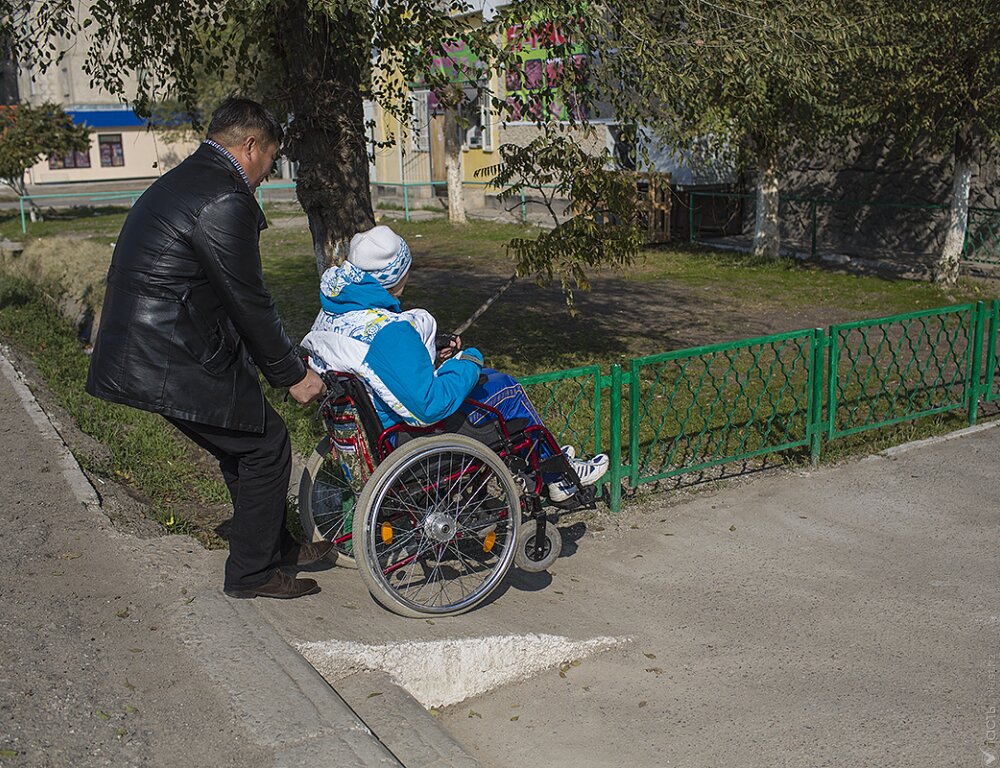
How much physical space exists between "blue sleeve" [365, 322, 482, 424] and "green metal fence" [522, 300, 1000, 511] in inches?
50.2

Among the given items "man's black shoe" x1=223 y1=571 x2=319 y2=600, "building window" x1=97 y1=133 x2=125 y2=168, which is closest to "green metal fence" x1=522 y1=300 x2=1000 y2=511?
"man's black shoe" x1=223 y1=571 x2=319 y2=600

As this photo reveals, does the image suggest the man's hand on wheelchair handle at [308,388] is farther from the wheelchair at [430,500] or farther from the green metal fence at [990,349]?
the green metal fence at [990,349]

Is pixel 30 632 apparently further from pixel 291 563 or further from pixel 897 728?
pixel 897 728

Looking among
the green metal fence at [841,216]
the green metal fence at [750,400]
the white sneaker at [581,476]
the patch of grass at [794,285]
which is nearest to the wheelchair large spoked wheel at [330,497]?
the white sneaker at [581,476]

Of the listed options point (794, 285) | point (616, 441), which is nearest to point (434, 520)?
point (616, 441)

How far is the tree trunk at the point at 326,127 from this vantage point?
709 centimetres

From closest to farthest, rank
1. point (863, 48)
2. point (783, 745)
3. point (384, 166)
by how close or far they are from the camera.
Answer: point (783, 745)
point (863, 48)
point (384, 166)

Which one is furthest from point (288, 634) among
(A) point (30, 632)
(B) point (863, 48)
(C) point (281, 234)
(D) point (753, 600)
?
(C) point (281, 234)

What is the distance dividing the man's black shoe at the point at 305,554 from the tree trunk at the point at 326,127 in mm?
3545

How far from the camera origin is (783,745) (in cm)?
356

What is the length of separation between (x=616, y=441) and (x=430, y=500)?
1.72 m

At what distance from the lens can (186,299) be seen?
3.61 meters

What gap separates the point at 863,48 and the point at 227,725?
9.15m

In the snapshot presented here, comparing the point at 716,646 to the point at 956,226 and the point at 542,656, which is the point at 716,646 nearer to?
the point at 542,656
